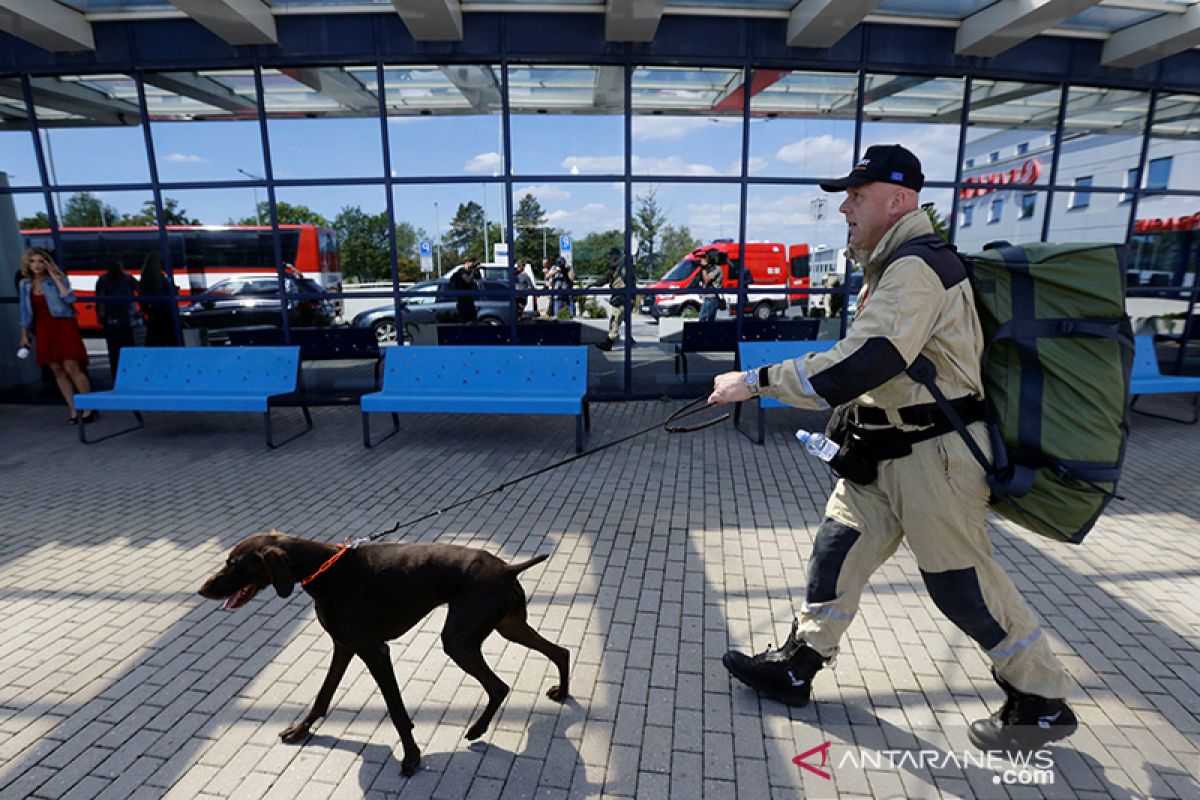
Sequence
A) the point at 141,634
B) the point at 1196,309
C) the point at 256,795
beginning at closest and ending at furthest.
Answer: the point at 256,795
the point at 141,634
the point at 1196,309

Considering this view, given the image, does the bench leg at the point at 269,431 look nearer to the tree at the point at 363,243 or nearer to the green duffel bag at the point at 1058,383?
the tree at the point at 363,243

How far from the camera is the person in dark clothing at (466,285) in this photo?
26.6ft

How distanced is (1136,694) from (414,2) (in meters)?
7.22

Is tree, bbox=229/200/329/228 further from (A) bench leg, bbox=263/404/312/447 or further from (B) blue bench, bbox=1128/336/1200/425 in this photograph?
(A) bench leg, bbox=263/404/312/447

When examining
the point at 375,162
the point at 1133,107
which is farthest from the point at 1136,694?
the point at 1133,107

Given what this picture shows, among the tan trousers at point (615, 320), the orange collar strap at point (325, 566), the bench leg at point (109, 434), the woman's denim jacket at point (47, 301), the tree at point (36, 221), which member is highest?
the tree at point (36, 221)

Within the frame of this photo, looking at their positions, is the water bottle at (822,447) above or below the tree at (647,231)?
below

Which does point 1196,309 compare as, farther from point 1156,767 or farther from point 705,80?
point 1156,767

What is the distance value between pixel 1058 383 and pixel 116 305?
31.7 ft

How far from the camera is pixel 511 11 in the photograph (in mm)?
6816

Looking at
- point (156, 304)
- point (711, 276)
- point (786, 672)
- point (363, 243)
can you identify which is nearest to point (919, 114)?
point (711, 276)

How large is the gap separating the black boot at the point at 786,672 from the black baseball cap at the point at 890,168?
1.78 m

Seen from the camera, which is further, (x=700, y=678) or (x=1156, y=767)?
(x=700, y=678)

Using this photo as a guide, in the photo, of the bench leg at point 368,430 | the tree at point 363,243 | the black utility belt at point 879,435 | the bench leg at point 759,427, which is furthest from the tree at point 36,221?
the black utility belt at point 879,435
